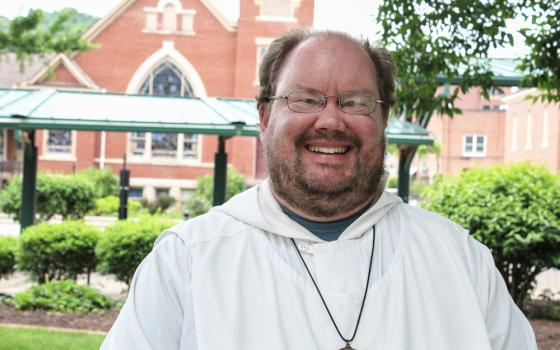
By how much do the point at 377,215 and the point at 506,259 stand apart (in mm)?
7504

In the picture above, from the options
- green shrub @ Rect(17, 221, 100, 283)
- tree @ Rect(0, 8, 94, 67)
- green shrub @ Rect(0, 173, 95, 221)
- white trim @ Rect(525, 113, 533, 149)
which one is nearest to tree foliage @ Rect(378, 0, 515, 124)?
tree @ Rect(0, 8, 94, 67)

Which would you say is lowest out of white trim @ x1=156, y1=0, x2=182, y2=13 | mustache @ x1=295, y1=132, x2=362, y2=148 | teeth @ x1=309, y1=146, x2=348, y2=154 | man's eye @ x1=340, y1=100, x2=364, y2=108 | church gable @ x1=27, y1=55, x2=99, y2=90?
teeth @ x1=309, y1=146, x2=348, y2=154

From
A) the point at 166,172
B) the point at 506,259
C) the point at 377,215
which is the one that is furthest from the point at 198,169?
the point at 377,215

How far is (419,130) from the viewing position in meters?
12.1

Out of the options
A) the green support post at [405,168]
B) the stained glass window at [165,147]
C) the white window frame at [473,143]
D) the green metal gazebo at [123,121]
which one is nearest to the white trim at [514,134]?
the white window frame at [473,143]

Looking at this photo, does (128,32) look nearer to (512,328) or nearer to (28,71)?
(28,71)

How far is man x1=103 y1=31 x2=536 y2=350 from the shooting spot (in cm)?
217

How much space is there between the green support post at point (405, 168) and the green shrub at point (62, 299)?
466cm

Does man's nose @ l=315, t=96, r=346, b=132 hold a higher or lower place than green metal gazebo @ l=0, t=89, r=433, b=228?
lower

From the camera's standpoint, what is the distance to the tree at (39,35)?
8836 millimetres

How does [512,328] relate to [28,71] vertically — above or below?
below

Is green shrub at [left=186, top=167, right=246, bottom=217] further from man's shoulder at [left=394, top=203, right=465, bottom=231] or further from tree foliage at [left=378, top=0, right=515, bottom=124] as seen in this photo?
man's shoulder at [left=394, top=203, right=465, bottom=231]

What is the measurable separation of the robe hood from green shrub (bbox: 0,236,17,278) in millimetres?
9319

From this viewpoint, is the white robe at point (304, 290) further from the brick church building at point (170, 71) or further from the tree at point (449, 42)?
the brick church building at point (170, 71)
